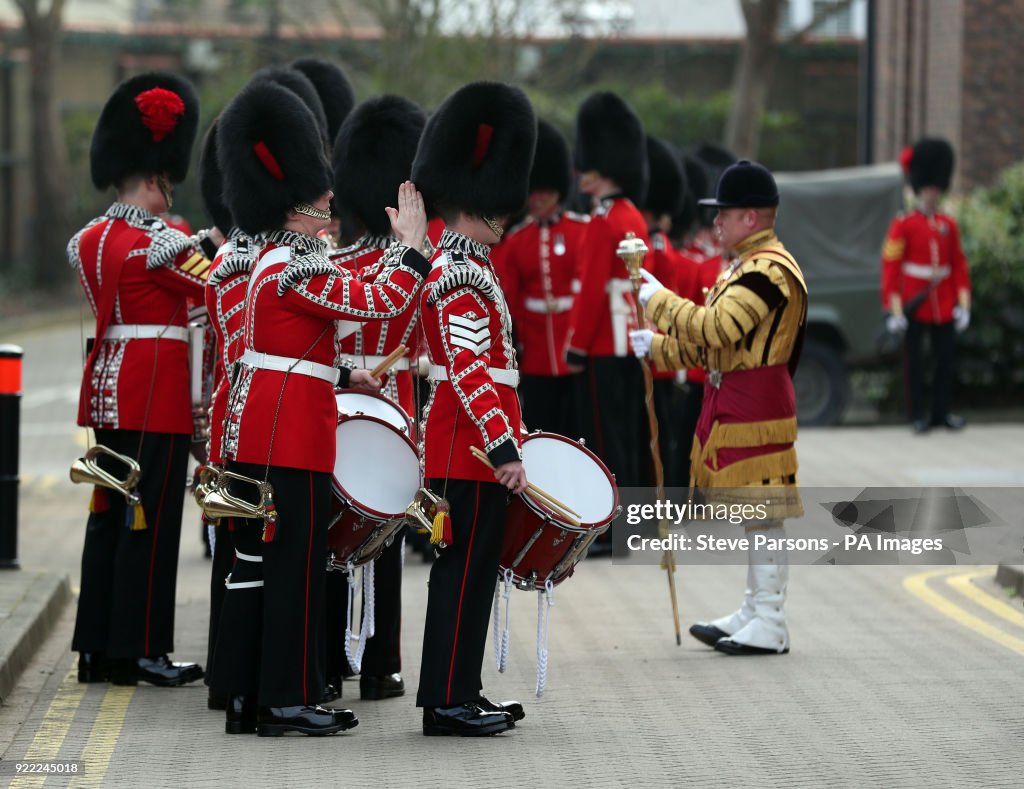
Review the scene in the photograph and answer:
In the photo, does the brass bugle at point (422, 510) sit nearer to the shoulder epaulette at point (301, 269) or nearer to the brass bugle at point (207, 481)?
the brass bugle at point (207, 481)

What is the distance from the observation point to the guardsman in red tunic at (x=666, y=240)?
11188 mm

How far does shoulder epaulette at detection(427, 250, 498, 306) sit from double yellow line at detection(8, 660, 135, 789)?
73.4 inches

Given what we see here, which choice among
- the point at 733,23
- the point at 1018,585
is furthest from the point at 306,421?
the point at 733,23

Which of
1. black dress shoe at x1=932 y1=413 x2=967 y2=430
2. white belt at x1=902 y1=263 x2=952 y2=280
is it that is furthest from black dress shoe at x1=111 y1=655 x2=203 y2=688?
black dress shoe at x1=932 y1=413 x2=967 y2=430

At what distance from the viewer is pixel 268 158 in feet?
20.9

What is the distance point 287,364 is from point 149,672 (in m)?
1.72

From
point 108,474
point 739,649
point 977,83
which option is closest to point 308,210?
point 108,474

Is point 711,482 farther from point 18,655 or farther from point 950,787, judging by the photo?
point 18,655

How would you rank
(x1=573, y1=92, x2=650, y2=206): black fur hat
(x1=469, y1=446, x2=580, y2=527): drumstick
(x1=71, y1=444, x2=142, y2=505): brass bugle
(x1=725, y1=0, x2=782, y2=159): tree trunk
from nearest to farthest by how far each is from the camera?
(x1=469, y1=446, x2=580, y2=527): drumstick
(x1=71, y1=444, x2=142, y2=505): brass bugle
(x1=573, y1=92, x2=650, y2=206): black fur hat
(x1=725, y1=0, x2=782, y2=159): tree trunk

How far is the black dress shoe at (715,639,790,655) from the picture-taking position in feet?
25.3

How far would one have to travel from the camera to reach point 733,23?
131 feet

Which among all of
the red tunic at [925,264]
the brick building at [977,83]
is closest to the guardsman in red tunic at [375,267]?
the red tunic at [925,264]

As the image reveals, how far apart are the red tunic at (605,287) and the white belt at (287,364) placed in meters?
3.81

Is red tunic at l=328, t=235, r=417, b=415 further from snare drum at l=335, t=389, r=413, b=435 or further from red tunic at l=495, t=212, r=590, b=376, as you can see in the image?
red tunic at l=495, t=212, r=590, b=376
